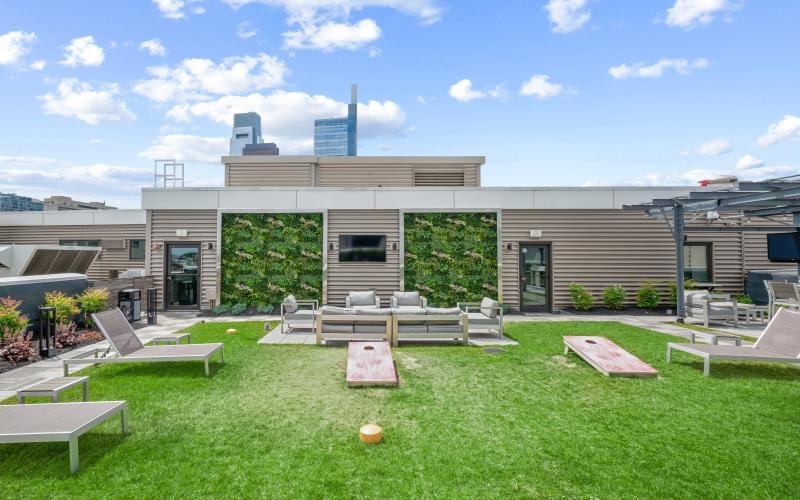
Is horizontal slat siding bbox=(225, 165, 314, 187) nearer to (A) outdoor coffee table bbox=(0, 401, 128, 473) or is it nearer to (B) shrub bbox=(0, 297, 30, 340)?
(B) shrub bbox=(0, 297, 30, 340)

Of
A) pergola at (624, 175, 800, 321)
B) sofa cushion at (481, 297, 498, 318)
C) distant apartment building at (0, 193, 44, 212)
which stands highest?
distant apartment building at (0, 193, 44, 212)

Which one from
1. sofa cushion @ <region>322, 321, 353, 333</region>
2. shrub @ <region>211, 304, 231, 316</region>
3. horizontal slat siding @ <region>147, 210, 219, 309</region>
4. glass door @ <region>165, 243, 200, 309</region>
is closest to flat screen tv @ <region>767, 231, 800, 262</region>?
sofa cushion @ <region>322, 321, 353, 333</region>

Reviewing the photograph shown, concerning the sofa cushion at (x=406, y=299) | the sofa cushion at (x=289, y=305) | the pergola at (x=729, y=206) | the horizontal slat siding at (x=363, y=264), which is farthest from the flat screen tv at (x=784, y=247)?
the sofa cushion at (x=289, y=305)

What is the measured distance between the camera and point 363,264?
1220cm

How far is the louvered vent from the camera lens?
50.8 ft

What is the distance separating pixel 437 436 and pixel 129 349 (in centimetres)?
525

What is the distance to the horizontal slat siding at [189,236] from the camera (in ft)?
40.0

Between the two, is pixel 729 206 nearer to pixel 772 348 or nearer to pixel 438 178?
pixel 772 348

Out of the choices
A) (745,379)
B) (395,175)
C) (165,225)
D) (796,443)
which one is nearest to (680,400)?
(796,443)

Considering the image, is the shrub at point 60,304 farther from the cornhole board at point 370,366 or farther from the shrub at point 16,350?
the cornhole board at point 370,366

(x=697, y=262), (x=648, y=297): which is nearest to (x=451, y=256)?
(x=648, y=297)

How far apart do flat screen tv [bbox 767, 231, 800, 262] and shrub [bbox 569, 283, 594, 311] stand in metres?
4.89

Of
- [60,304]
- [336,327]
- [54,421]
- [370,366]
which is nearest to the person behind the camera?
[54,421]

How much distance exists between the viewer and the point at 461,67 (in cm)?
1213
